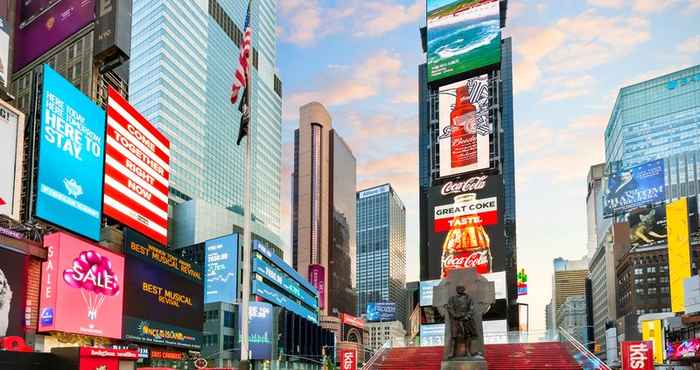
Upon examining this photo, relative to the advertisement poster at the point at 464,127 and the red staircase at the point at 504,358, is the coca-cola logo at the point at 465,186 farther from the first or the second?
the red staircase at the point at 504,358

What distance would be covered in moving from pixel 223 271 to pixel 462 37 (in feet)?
148

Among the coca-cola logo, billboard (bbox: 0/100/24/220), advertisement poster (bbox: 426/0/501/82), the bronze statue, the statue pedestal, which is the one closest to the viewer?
the statue pedestal

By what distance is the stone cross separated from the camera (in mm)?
33531

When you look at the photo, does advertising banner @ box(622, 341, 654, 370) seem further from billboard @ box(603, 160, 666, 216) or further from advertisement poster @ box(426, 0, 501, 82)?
billboard @ box(603, 160, 666, 216)

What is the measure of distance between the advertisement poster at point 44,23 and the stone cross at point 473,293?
115ft

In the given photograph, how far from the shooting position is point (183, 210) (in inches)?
4877

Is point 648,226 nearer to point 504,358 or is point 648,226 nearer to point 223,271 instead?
point 223,271

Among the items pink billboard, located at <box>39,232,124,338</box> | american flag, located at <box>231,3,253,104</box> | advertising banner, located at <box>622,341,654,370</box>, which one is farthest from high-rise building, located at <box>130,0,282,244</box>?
american flag, located at <box>231,3,253,104</box>

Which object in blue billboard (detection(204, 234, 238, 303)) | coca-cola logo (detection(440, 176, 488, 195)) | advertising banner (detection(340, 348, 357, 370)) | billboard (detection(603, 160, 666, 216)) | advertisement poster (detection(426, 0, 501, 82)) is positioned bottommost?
advertising banner (detection(340, 348, 357, 370))

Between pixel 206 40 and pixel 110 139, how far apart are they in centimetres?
10513

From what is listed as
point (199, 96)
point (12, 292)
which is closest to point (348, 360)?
point (12, 292)

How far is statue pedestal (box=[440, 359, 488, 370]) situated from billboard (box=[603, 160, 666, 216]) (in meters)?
99.2

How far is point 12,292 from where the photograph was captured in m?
37.3

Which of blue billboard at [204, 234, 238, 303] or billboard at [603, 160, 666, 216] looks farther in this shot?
billboard at [603, 160, 666, 216]
